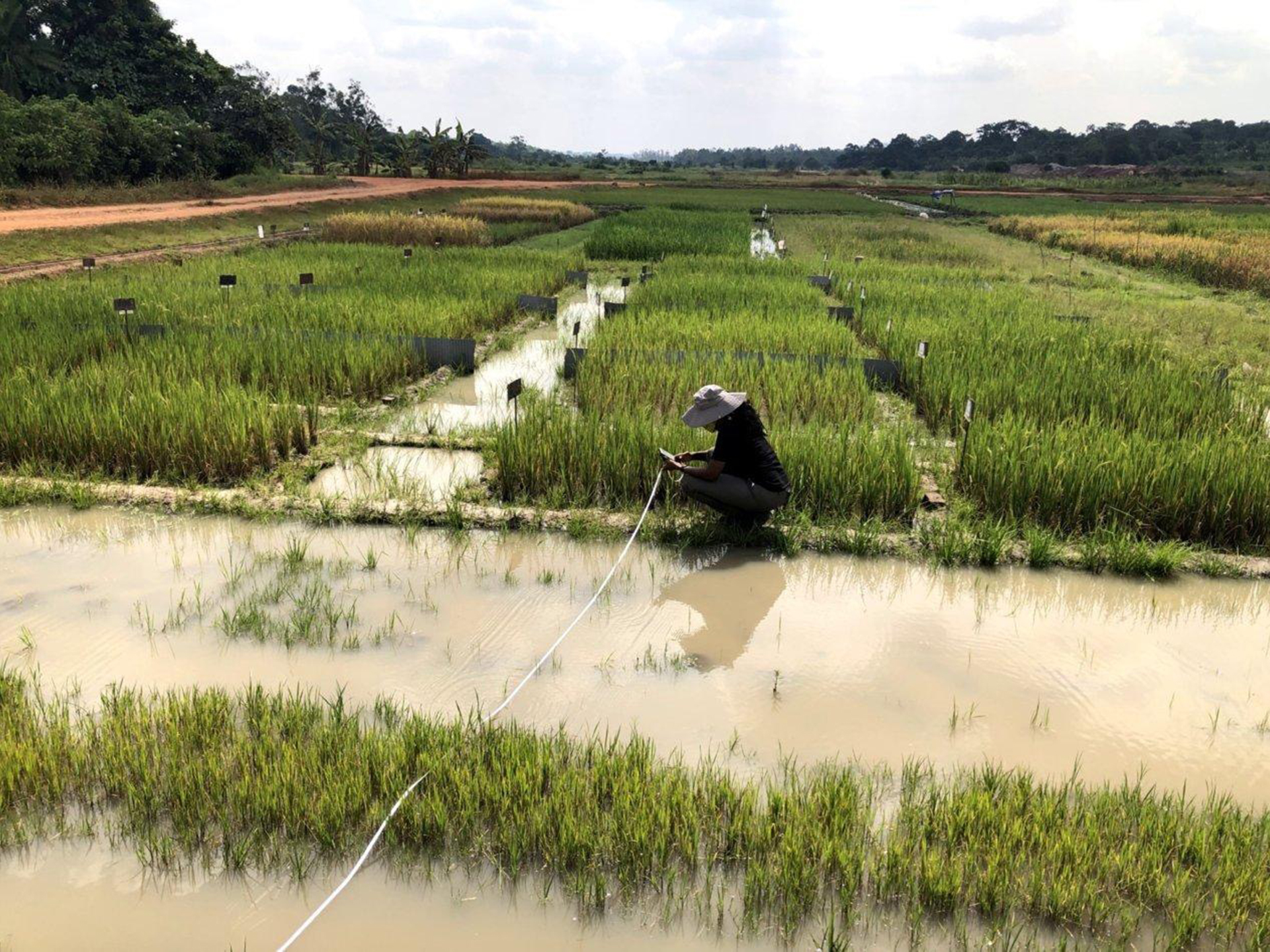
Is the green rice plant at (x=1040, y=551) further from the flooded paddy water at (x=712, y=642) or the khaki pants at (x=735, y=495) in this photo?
the khaki pants at (x=735, y=495)

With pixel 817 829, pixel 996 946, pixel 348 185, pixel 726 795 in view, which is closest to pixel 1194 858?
pixel 996 946

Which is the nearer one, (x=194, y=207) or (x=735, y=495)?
(x=735, y=495)

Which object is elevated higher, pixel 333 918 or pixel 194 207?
pixel 194 207

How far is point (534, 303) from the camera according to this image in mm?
9055

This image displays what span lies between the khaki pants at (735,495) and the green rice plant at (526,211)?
16.3 m

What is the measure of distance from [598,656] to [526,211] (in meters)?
19.0

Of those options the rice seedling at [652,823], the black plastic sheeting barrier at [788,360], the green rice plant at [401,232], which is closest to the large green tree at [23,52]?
the green rice plant at [401,232]

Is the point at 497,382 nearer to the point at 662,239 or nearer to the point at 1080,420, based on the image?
the point at 1080,420

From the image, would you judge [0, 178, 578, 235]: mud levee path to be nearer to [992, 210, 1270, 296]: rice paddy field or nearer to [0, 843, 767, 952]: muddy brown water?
[0, 843, 767, 952]: muddy brown water

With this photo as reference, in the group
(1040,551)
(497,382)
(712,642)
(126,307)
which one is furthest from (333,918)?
(126,307)

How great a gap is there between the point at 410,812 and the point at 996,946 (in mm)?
1293

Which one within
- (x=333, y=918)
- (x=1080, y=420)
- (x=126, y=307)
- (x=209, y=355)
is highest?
(x=126, y=307)

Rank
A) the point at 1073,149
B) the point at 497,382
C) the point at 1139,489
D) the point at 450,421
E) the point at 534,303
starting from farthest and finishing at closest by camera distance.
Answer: the point at 1073,149 → the point at 534,303 → the point at 497,382 → the point at 450,421 → the point at 1139,489

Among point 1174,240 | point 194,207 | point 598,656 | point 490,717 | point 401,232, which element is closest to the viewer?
point 490,717
